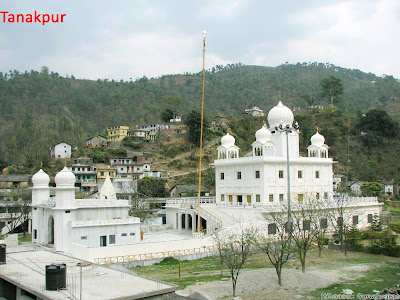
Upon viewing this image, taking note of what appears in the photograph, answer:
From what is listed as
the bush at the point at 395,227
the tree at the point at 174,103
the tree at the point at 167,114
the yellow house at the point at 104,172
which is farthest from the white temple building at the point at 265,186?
the tree at the point at 174,103

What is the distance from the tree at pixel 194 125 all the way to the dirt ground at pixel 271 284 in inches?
2369

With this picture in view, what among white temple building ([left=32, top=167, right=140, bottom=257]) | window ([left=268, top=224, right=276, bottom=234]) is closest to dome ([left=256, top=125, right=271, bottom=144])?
window ([left=268, top=224, right=276, bottom=234])

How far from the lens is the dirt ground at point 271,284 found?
67.3 feet

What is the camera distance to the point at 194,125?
85188mm

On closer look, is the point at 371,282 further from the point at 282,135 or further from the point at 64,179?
the point at 282,135

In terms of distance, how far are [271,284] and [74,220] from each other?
16325 millimetres

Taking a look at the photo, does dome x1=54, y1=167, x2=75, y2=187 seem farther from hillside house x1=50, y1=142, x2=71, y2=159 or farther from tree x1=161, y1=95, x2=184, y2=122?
tree x1=161, y1=95, x2=184, y2=122

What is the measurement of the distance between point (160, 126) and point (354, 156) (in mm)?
41544

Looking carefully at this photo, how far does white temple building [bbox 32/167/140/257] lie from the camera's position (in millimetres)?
30812

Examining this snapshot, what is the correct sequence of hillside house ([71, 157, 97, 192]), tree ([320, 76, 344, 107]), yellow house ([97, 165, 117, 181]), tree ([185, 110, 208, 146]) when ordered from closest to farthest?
hillside house ([71, 157, 97, 192]) < yellow house ([97, 165, 117, 181]) < tree ([185, 110, 208, 146]) < tree ([320, 76, 344, 107])

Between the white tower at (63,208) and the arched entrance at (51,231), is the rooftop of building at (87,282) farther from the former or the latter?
the arched entrance at (51,231)

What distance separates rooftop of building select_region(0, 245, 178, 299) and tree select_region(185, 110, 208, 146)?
210 feet

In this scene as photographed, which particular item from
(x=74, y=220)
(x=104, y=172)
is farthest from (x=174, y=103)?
(x=74, y=220)

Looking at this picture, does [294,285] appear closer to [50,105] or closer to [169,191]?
[169,191]
